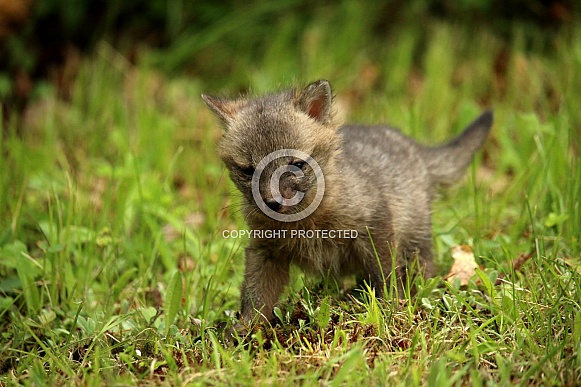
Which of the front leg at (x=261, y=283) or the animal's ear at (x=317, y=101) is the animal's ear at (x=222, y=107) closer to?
the animal's ear at (x=317, y=101)

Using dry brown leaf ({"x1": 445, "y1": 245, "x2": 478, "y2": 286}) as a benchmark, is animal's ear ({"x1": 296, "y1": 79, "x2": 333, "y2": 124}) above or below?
above

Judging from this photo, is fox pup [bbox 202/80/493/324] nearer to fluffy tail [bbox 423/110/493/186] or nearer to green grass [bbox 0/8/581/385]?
green grass [bbox 0/8/581/385]

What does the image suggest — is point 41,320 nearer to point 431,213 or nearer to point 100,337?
point 100,337

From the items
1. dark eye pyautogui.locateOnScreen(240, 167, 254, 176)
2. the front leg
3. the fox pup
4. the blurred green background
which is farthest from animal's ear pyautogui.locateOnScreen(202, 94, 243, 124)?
the blurred green background

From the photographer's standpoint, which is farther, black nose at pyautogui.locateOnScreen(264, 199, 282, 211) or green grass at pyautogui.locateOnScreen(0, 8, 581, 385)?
black nose at pyautogui.locateOnScreen(264, 199, 282, 211)

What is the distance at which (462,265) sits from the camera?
395cm

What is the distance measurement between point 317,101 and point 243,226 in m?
0.94

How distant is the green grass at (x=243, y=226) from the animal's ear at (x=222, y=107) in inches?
18.4

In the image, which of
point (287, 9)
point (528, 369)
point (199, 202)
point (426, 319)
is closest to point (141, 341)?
point (426, 319)

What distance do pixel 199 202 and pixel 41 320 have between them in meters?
1.84

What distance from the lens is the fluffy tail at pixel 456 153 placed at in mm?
4734

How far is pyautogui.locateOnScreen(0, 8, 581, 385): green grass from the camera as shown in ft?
10.1

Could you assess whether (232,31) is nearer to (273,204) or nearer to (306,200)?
(306,200)

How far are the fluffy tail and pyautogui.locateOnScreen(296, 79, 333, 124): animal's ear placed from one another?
3.61ft
